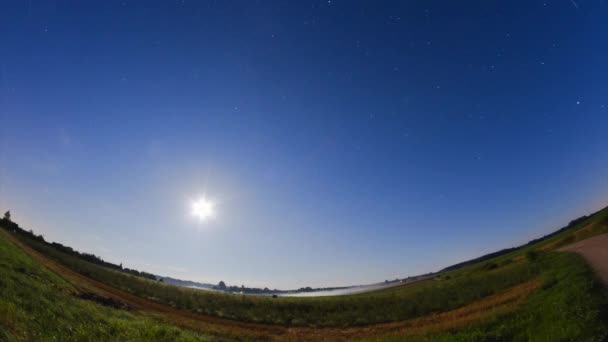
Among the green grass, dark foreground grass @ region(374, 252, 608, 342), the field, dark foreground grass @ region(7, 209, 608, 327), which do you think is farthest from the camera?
dark foreground grass @ region(7, 209, 608, 327)

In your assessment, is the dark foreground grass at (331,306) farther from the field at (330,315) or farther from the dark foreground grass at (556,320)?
the dark foreground grass at (556,320)

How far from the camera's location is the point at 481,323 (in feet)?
46.9

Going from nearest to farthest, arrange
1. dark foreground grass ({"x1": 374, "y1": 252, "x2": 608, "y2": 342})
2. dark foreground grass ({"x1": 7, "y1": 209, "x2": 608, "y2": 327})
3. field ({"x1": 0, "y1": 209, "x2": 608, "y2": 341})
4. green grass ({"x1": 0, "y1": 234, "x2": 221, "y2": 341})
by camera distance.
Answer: green grass ({"x1": 0, "y1": 234, "x2": 221, "y2": 341})
field ({"x1": 0, "y1": 209, "x2": 608, "y2": 341})
dark foreground grass ({"x1": 374, "y1": 252, "x2": 608, "y2": 342})
dark foreground grass ({"x1": 7, "y1": 209, "x2": 608, "y2": 327})

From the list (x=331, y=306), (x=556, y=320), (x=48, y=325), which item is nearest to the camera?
(x=48, y=325)

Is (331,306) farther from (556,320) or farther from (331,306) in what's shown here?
(556,320)

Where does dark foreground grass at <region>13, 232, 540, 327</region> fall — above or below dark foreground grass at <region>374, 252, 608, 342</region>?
below

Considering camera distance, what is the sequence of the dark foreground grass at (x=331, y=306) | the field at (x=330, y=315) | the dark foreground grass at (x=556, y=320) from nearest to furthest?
the field at (x=330, y=315)
the dark foreground grass at (x=556, y=320)
the dark foreground grass at (x=331, y=306)

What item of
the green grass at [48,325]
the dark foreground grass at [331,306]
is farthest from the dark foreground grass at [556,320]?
the dark foreground grass at [331,306]

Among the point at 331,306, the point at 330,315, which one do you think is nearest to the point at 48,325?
the point at 330,315

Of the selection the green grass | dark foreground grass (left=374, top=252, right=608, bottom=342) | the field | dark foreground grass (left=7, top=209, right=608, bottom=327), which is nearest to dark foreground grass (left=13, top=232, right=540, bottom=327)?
dark foreground grass (left=7, top=209, right=608, bottom=327)

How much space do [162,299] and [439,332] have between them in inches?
1422

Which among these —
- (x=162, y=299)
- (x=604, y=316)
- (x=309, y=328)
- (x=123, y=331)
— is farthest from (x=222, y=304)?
(x=604, y=316)

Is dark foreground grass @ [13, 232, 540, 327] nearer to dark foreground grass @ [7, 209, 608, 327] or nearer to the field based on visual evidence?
dark foreground grass @ [7, 209, 608, 327]

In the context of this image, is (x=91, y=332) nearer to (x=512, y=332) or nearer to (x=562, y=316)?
(x=512, y=332)
